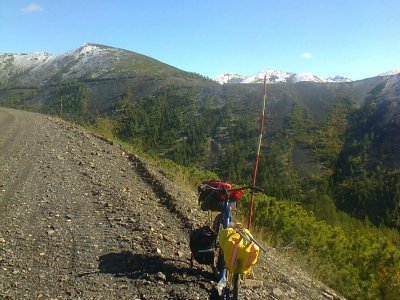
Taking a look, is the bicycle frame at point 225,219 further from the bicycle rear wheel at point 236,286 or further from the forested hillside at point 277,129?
the forested hillside at point 277,129

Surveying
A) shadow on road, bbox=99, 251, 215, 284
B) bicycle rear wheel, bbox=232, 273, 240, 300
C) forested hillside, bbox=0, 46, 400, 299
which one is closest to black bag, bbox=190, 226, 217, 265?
shadow on road, bbox=99, 251, 215, 284

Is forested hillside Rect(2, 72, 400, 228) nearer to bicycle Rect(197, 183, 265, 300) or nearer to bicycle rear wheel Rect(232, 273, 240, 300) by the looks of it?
bicycle Rect(197, 183, 265, 300)

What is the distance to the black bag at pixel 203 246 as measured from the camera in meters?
5.94

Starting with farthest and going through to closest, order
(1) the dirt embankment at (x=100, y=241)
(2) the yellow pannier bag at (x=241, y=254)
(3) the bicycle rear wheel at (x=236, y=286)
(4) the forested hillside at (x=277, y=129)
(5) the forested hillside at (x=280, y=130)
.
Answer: (5) the forested hillside at (x=280, y=130), (4) the forested hillside at (x=277, y=129), (1) the dirt embankment at (x=100, y=241), (3) the bicycle rear wheel at (x=236, y=286), (2) the yellow pannier bag at (x=241, y=254)

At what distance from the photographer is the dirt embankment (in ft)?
17.9

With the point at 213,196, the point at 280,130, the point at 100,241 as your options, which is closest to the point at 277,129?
the point at 280,130

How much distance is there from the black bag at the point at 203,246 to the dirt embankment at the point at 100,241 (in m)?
0.30

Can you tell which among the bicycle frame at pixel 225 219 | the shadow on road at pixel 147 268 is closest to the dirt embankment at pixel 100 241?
the shadow on road at pixel 147 268

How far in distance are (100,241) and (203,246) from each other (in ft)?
6.45

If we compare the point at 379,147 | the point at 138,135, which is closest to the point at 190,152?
the point at 138,135

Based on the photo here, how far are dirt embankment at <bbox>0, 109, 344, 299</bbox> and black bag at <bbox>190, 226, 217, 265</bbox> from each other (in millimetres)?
299

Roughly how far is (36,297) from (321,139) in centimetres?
13718

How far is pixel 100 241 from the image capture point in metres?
6.95

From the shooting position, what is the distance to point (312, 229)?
14.7 metres
